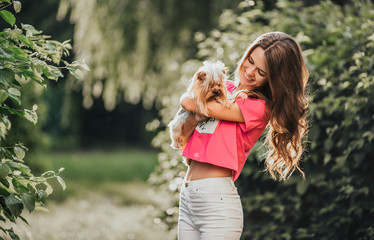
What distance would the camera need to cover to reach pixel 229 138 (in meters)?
2.38

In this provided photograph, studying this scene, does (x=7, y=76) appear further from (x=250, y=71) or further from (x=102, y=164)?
(x=102, y=164)

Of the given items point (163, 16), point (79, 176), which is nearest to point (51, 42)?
point (163, 16)

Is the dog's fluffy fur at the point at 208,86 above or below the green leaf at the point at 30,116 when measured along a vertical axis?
above

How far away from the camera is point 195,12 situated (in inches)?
324

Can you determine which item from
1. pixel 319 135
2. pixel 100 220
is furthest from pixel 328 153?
pixel 100 220

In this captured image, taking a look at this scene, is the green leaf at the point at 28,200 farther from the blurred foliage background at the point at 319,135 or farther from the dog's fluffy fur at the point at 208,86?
the blurred foliage background at the point at 319,135

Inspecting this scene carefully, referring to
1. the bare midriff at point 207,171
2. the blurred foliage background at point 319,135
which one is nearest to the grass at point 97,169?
the blurred foliage background at point 319,135

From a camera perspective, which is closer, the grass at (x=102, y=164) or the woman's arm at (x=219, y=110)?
the woman's arm at (x=219, y=110)

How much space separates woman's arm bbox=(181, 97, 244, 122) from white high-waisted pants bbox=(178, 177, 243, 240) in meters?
0.28

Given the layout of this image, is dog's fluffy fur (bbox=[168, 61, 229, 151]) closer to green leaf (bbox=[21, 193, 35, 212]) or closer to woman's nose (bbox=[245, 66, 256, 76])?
woman's nose (bbox=[245, 66, 256, 76])

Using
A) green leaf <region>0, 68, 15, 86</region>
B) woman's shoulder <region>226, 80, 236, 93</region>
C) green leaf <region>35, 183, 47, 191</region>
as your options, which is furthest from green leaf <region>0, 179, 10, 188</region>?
woman's shoulder <region>226, 80, 236, 93</region>

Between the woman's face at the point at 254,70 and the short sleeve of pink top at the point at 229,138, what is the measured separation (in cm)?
9

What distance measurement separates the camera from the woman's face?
2.38 metres

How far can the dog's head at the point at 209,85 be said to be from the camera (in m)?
2.27
